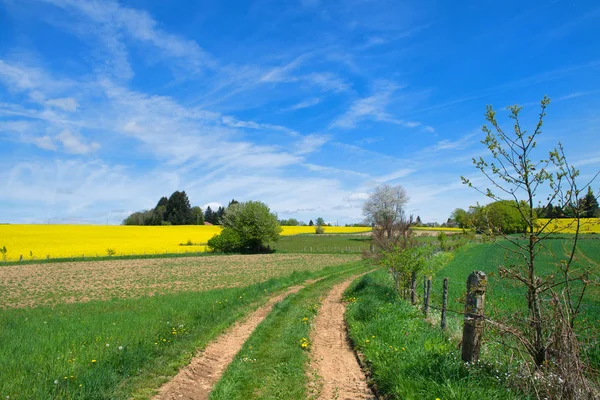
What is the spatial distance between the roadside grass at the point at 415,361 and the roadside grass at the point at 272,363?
4.40 feet

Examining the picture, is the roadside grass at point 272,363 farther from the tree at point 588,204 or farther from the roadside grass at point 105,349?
the tree at point 588,204

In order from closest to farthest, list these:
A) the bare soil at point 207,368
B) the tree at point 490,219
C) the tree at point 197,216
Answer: the tree at point 490,219 < the bare soil at point 207,368 < the tree at point 197,216

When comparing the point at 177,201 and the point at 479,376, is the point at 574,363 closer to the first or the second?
the point at 479,376

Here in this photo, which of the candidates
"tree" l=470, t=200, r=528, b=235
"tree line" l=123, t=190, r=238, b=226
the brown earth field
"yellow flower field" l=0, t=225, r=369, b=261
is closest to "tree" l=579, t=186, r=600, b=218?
"tree" l=470, t=200, r=528, b=235

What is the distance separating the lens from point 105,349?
24.3 feet

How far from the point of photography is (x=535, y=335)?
14.9 feet

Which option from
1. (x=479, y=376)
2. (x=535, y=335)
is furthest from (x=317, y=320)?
(x=535, y=335)

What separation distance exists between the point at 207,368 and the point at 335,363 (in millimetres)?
2621

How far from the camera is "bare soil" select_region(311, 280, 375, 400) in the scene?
583cm

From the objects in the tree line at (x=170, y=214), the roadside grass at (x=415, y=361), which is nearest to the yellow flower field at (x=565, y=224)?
the roadside grass at (x=415, y=361)

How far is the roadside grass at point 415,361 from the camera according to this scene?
15.2 feet

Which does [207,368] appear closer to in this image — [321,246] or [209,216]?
[321,246]

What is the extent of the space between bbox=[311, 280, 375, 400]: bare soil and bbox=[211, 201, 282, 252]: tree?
40.0m

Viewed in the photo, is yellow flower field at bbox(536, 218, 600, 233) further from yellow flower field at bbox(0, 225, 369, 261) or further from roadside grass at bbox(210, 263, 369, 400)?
yellow flower field at bbox(0, 225, 369, 261)
